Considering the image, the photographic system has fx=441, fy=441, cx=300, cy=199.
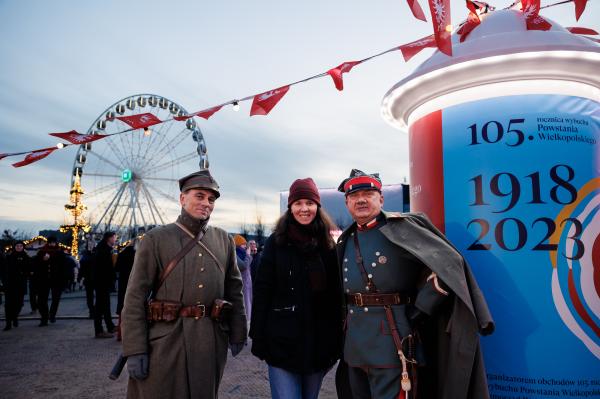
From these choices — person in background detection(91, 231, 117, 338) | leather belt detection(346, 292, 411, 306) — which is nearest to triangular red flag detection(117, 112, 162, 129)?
leather belt detection(346, 292, 411, 306)

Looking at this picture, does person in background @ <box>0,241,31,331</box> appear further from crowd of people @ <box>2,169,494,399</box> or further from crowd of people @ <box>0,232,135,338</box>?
crowd of people @ <box>2,169,494,399</box>

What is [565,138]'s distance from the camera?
264 cm

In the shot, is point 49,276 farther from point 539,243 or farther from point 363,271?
point 539,243

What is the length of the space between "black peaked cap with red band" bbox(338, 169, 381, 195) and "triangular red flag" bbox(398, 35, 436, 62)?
1236mm

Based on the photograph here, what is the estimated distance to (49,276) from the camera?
8.80 m

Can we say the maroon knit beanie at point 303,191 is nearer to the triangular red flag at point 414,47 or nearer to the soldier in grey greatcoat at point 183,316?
the soldier in grey greatcoat at point 183,316

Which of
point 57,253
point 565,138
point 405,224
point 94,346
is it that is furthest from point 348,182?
point 57,253

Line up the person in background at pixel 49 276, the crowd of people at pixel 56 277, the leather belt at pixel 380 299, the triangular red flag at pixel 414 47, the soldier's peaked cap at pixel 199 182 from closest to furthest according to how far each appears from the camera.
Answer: the leather belt at pixel 380 299, the soldier's peaked cap at pixel 199 182, the triangular red flag at pixel 414 47, the crowd of people at pixel 56 277, the person in background at pixel 49 276

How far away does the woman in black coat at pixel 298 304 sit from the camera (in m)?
2.71

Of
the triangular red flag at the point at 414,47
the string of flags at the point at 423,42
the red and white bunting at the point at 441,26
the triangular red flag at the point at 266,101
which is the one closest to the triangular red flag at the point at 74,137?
the string of flags at the point at 423,42

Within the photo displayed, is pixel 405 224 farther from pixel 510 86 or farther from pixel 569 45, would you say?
pixel 569 45

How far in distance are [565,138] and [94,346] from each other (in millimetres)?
6693

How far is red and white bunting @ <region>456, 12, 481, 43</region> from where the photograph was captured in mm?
2992

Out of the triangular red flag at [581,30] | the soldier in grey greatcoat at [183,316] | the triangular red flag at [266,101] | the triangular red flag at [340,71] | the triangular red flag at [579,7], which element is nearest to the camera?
the soldier in grey greatcoat at [183,316]
